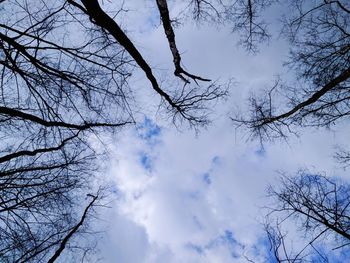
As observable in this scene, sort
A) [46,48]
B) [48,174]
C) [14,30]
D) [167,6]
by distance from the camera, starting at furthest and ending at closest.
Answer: [48,174] < [167,6] < [46,48] < [14,30]

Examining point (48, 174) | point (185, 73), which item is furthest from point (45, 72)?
point (185, 73)

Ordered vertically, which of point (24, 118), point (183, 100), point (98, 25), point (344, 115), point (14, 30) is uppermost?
point (344, 115)

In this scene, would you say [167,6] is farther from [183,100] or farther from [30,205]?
[30,205]

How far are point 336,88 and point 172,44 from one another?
396 cm

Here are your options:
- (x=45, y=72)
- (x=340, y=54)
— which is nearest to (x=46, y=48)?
(x=45, y=72)

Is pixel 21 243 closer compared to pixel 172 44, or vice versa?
pixel 21 243

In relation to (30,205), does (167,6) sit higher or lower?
higher

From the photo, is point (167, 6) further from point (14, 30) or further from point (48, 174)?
point (48, 174)

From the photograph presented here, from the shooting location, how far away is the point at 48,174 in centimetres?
632

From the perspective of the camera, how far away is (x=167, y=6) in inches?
229

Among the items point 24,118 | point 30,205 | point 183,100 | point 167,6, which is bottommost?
point 30,205

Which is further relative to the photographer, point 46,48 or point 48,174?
point 48,174

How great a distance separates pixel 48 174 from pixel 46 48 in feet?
9.65

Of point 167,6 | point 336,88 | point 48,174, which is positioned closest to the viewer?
point 167,6
